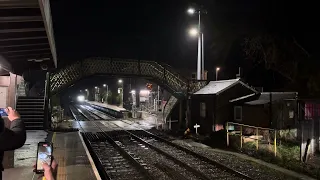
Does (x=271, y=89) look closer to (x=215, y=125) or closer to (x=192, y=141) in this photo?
(x=215, y=125)

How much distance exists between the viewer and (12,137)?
292 centimetres

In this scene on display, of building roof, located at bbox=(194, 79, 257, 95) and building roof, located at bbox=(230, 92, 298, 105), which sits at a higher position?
building roof, located at bbox=(194, 79, 257, 95)

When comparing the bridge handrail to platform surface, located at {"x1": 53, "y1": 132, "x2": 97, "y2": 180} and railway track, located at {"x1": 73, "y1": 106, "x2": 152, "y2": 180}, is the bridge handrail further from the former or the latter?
platform surface, located at {"x1": 53, "y1": 132, "x2": 97, "y2": 180}

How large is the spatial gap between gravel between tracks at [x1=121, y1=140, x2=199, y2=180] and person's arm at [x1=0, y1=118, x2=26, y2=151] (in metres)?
7.60

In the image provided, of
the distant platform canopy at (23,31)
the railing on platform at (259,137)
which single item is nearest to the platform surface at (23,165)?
the distant platform canopy at (23,31)

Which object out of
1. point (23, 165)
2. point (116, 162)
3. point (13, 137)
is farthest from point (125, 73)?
point (13, 137)

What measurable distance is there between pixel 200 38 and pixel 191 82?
4.08 m

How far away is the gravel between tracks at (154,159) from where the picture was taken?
10.4m

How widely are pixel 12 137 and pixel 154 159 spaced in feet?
34.5

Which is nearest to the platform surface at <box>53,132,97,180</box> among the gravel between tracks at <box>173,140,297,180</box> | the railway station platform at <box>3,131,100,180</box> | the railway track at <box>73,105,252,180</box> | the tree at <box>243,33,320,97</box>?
the railway station platform at <box>3,131,100,180</box>

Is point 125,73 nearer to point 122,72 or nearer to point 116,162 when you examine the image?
point 122,72

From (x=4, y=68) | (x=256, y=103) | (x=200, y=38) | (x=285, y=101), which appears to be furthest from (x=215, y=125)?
(x=4, y=68)

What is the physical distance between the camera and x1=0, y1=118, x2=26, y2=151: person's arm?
2.89 metres

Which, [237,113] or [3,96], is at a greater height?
[3,96]
